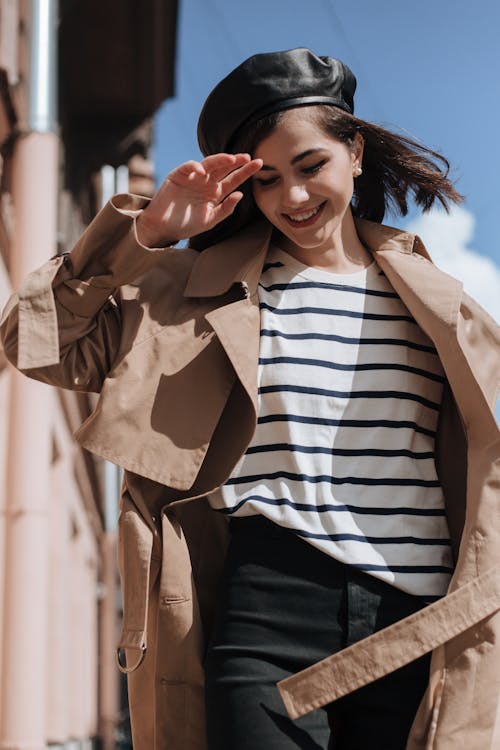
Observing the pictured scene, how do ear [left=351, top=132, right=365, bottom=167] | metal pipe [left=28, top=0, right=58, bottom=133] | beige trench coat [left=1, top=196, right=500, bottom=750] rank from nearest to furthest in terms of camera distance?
beige trench coat [left=1, top=196, right=500, bottom=750], ear [left=351, top=132, right=365, bottom=167], metal pipe [left=28, top=0, right=58, bottom=133]

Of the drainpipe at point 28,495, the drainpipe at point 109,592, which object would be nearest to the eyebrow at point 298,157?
the drainpipe at point 28,495

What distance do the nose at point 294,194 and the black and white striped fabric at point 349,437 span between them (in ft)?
0.60

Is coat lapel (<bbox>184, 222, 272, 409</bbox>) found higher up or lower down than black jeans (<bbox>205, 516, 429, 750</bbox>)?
higher up

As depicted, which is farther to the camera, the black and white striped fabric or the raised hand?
the raised hand

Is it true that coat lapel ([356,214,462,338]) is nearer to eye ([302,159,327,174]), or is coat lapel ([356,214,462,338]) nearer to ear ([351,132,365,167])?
ear ([351,132,365,167])

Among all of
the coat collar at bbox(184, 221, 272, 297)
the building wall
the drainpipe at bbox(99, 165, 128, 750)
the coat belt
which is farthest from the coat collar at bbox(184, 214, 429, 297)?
the drainpipe at bbox(99, 165, 128, 750)

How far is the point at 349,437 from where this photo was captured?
247 cm

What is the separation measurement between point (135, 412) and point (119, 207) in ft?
1.41

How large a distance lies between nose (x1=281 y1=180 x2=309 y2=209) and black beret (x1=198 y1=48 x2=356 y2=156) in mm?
167

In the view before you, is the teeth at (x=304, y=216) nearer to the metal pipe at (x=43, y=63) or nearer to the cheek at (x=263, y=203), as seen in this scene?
the cheek at (x=263, y=203)

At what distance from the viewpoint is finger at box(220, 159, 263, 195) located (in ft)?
8.25

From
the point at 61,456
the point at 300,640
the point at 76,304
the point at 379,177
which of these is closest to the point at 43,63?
the point at 61,456

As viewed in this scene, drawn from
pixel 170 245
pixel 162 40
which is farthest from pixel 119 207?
pixel 162 40

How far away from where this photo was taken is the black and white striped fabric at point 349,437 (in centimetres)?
239
